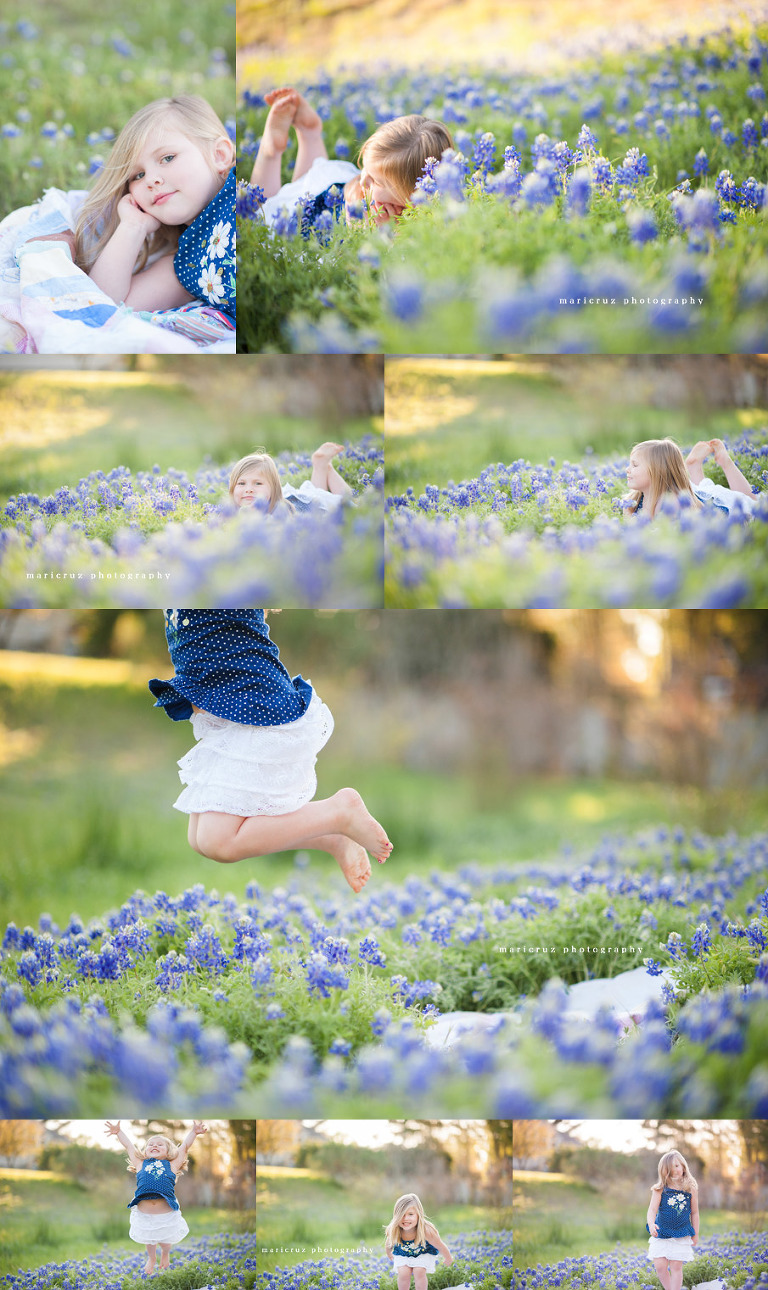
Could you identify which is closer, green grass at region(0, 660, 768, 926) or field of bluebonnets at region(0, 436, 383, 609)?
field of bluebonnets at region(0, 436, 383, 609)

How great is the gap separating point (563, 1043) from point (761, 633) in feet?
3.61

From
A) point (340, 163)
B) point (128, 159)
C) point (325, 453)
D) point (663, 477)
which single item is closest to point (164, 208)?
point (128, 159)

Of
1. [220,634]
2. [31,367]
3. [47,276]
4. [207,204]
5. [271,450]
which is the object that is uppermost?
[207,204]

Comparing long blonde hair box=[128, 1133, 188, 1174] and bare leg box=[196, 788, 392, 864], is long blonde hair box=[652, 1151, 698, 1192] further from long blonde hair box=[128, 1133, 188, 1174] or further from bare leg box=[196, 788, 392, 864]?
long blonde hair box=[128, 1133, 188, 1174]

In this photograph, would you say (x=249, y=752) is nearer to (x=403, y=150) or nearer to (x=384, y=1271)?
(x=384, y=1271)

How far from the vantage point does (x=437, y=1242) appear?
2736mm

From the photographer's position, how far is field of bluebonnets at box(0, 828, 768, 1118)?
273cm

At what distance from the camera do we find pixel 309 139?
2.81m

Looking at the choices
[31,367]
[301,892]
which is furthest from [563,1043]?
[31,367]

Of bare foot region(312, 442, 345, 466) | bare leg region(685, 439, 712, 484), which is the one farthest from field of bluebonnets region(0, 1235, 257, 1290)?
bare leg region(685, 439, 712, 484)

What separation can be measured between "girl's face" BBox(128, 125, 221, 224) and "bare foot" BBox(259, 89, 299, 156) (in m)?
0.15

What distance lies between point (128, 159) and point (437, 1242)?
105 inches

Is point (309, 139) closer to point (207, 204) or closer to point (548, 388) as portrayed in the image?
point (207, 204)

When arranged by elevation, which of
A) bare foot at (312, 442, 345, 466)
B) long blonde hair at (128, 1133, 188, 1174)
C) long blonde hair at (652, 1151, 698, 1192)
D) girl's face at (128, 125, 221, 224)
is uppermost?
girl's face at (128, 125, 221, 224)
